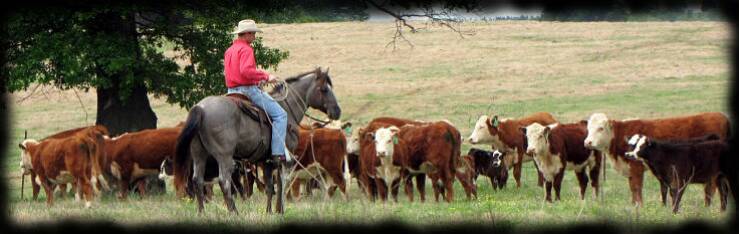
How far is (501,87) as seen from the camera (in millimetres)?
47344

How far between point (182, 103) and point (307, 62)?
1077 inches

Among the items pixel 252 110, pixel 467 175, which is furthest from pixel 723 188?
pixel 252 110

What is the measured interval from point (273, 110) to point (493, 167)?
10.8m

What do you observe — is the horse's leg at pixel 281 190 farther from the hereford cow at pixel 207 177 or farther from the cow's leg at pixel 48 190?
the cow's leg at pixel 48 190

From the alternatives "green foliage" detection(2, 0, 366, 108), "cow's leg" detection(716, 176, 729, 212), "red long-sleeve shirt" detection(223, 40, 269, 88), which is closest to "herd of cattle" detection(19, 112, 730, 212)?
"cow's leg" detection(716, 176, 729, 212)

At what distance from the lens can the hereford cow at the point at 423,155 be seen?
64.3 ft

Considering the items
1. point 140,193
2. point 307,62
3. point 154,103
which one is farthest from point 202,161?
point 307,62

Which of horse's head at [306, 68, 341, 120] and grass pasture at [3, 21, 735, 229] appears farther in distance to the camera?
grass pasture at [3, 21, 735, 229]

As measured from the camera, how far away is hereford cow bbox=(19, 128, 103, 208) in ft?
58.9

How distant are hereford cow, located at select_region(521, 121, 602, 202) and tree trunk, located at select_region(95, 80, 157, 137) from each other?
7.60 metres

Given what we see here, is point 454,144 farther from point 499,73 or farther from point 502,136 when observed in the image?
point 499,73

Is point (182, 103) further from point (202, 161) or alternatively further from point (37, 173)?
point (202, 161)

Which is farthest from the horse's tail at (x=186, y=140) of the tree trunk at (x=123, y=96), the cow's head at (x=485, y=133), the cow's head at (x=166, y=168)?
the cow's head at (x=485, y=133)

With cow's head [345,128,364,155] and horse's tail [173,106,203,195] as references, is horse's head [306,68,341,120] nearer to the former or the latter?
horse's tail [173,106,203,195]
